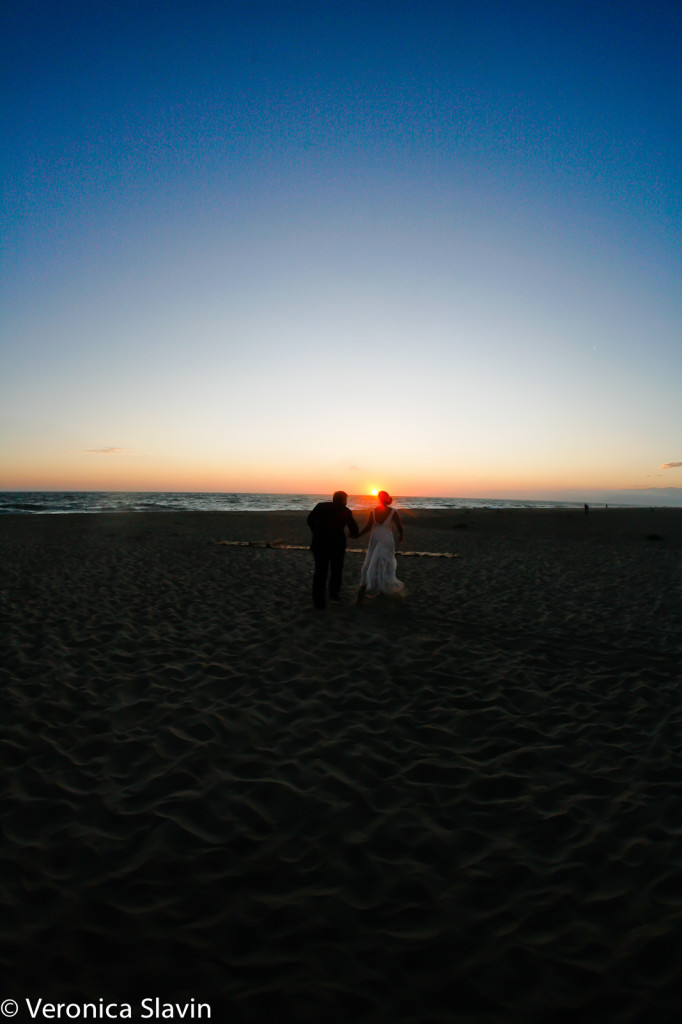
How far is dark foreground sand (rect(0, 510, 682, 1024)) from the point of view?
3035 millimetres

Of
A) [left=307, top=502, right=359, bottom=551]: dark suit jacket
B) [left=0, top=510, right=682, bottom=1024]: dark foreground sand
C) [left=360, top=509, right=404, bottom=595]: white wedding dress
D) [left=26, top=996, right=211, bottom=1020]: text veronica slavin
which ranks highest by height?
[left=307, top=502, right=359, bottom=551]: dark suit jacket

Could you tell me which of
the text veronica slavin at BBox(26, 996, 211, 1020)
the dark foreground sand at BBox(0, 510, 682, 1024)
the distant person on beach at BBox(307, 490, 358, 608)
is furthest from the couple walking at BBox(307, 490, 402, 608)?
the text veronica slavin at BBox(26, 996, 211, 1020)

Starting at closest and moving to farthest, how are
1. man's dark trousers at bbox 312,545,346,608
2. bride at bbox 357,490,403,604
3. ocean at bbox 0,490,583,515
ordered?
man's dark trousers at bbox 312,545,346,608
bride at bbox 357,490,403,604
ocean at bbox 0,490,583,515

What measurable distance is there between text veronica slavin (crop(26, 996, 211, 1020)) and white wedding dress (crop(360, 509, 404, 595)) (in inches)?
372

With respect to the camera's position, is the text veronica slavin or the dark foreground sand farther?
the dark foreground sand

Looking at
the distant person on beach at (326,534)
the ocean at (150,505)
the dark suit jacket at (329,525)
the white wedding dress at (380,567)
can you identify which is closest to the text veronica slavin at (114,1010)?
the distant person on beach at (326,534)

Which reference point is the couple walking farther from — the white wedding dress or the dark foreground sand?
Answer: the dark foreground sand

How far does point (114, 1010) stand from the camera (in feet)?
9.43

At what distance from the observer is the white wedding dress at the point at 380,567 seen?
480 inches

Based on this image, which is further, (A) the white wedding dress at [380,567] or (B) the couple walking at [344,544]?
(A) the white wedding dress at [380,567]

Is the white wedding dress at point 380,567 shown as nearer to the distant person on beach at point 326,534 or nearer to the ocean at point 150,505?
the distant person on beach at point 326,534

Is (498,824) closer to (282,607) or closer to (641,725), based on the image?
(641,725)

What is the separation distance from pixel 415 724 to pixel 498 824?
1.88 meters

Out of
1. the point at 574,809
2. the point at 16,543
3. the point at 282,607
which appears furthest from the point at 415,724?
the point at 16,543
